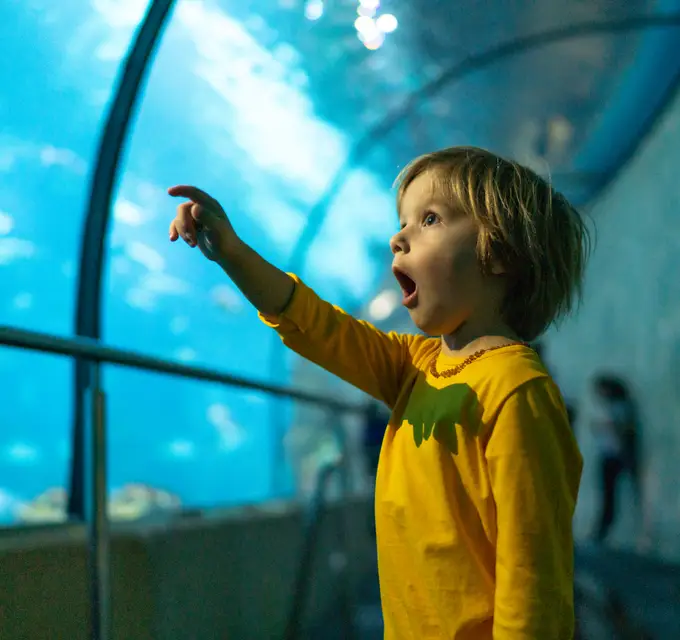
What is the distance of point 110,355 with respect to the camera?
1.02 m

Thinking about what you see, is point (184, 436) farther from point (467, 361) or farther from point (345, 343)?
point (467, 361)

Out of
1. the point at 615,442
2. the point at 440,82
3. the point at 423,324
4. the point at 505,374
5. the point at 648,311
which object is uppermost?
the point at 440,82

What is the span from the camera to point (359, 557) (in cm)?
351

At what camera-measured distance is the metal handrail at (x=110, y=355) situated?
32.9 inches

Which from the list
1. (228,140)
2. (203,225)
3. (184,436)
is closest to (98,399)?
(203,225)

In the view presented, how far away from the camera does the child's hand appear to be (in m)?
0.92

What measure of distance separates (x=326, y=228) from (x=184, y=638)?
9.31m

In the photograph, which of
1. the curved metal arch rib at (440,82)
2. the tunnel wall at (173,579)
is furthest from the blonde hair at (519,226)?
the curved metal arch rib at (440,82)

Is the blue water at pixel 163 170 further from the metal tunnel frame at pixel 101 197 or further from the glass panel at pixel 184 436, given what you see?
the glass panel at pixel 184 436

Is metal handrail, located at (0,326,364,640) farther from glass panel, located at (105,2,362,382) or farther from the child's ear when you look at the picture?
glass panel, located at (105,2,362,382)

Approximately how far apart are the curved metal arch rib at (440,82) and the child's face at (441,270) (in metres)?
4.15

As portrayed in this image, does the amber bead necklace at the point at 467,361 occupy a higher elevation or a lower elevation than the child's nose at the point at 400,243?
lower

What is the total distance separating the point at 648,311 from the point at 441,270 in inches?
209

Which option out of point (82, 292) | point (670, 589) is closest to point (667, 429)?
point (670, 589)
